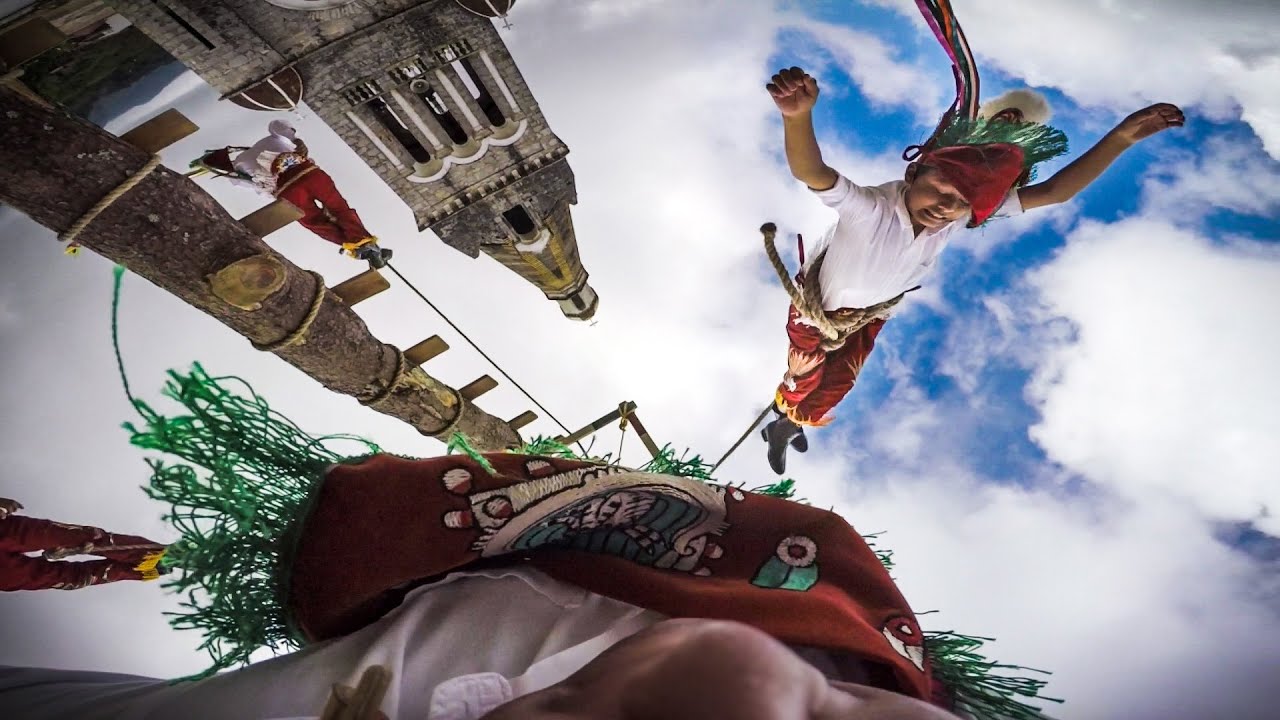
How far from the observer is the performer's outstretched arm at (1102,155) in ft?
3.59

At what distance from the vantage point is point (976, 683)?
69 centimetres

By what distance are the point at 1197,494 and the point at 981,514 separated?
55 cm

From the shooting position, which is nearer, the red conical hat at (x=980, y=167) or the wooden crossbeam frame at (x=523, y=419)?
the red conical hat at (x=980, y=167)

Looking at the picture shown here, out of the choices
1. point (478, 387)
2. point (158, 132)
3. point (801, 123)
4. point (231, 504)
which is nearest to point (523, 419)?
point (478, 387)

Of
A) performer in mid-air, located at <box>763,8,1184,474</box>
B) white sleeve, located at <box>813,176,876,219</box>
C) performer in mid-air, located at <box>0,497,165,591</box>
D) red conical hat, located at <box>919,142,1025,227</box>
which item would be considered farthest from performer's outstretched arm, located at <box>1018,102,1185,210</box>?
performer in mid-air, located at <box>0,497,165,591</box>

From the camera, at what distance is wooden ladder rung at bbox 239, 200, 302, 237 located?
4.26ft

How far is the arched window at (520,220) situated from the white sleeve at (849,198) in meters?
1.01

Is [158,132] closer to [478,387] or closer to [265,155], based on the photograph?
[265,155]

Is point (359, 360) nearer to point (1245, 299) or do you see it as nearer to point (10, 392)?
point (10, 392)

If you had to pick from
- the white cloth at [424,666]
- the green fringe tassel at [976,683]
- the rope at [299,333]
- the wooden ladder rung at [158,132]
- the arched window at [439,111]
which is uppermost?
the arched window at [439,111]

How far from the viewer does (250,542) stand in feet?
1.89

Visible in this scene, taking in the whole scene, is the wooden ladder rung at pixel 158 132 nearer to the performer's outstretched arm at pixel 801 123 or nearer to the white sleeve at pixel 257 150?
the white sleeve at pixel 257 150

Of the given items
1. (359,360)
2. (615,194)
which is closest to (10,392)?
(359,360)

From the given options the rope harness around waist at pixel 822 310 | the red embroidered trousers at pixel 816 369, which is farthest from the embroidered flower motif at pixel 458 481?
the red embroidered trousers at pixel 816 369
